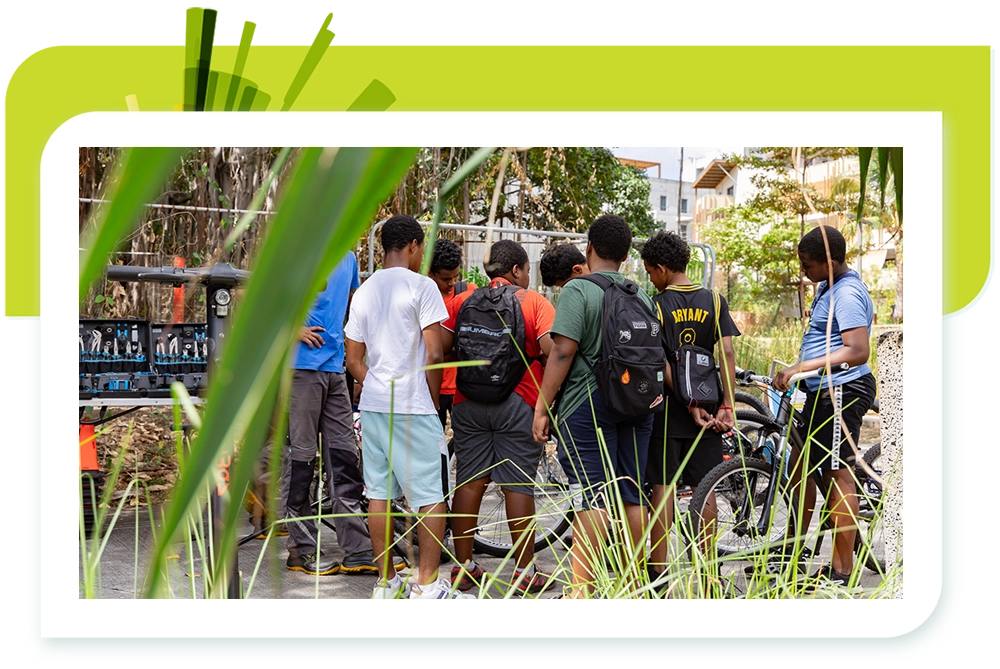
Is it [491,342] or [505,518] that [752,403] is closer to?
[505,518]

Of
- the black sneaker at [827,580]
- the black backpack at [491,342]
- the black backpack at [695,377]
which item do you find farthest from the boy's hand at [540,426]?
the black sneaker at [827,580]

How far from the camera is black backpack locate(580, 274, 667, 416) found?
3533 mm

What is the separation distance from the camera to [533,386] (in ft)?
13.3

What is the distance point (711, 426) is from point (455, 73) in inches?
80.6

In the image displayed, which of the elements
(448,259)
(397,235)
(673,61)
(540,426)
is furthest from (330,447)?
(673,61)

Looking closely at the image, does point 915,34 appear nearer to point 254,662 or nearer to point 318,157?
point 254,662

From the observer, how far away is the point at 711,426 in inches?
159

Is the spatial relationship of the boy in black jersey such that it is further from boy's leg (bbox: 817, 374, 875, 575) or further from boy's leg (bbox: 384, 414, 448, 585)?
boy's leg (bbox: 384, 414, 448, 585)

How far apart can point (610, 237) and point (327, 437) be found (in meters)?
1.67

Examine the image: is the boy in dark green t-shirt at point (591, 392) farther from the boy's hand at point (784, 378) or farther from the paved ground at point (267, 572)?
the boy's hand at point (784, 378)

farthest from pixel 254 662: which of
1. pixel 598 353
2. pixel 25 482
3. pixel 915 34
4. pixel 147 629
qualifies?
pixel 915 34

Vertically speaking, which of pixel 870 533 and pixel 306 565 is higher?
pixel 870 533

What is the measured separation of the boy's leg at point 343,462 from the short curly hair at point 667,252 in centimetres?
153

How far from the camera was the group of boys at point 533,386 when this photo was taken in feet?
12.0
